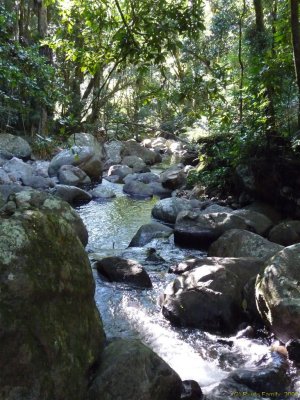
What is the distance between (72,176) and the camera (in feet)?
40.2

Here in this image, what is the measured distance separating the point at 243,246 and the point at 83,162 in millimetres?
8409

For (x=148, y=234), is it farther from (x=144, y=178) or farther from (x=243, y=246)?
(x=144, y=178)

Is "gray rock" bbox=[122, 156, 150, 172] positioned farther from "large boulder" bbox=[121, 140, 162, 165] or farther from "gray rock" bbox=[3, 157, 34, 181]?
"gray rock" bbox=[3, 157, 34, 181]

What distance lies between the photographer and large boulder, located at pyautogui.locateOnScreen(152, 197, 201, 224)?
888 centimetres

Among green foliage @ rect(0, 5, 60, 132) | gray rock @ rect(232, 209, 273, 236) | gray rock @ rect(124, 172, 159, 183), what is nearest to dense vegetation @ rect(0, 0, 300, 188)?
green foliage @ rect(0, 5, 60, 132)

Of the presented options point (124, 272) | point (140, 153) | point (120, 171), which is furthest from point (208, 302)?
point (140, 153)

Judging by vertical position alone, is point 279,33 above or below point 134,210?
above

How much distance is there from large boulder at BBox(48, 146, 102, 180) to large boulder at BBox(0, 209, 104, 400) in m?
10.1

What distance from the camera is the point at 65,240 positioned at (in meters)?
2.97

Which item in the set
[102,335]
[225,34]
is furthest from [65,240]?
[225,34]

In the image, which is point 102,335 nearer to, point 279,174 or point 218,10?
point 279,174

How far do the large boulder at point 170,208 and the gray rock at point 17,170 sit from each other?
413 centimetres

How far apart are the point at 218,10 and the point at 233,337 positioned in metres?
14.9

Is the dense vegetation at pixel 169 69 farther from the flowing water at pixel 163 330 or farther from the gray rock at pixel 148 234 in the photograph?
the flowing water at pixel 163 330
